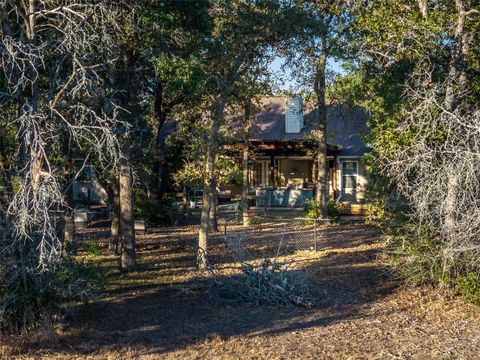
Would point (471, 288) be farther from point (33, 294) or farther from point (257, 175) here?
point (257, 175)

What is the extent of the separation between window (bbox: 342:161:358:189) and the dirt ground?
46.9 ft

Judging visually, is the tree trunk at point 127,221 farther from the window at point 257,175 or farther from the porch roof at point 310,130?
the window at point 257,175

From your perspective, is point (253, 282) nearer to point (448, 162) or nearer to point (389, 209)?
point (389, 209)

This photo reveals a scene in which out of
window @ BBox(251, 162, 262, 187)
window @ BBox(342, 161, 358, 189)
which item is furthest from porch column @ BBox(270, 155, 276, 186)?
window @ BBox(342, 161, 358, 189)

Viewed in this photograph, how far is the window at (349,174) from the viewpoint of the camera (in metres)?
26.5

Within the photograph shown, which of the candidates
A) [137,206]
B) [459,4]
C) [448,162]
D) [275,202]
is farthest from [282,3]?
[275,202]

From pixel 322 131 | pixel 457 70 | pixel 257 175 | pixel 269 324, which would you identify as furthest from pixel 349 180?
pixel 269 324

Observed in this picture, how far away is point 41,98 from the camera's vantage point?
816 cm

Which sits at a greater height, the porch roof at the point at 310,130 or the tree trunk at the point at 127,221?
the porch roof at the point at 310,130

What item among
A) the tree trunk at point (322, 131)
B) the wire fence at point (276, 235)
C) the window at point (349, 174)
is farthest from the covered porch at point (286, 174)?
the wire fence at point (276, 235)

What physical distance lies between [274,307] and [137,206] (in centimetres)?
1170

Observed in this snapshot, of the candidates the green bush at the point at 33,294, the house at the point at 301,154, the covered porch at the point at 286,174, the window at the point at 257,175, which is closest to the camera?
the green bush at the point at 33,294

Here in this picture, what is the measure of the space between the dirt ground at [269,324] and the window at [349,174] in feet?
46.9

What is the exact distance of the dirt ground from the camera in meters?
7.04
